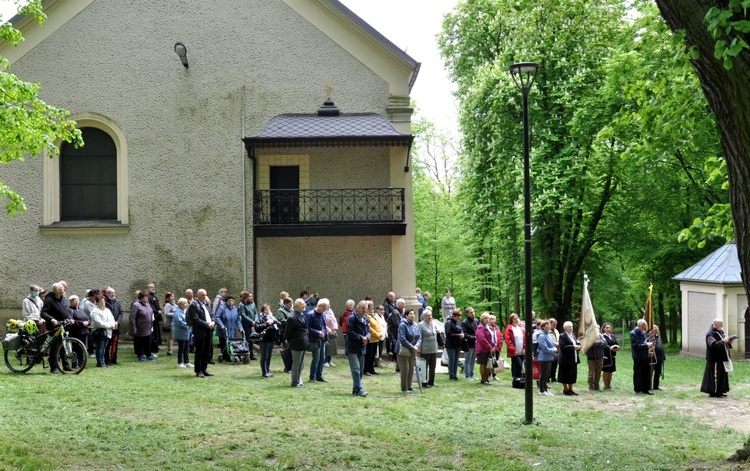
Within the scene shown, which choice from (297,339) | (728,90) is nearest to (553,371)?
(297,339)

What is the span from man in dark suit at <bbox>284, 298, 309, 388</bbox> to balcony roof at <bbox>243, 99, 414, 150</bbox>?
6.68m

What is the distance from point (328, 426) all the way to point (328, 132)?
10.9 meters

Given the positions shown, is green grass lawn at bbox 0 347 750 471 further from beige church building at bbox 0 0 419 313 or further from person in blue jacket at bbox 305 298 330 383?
beige church building at bbox 0 0 419 313

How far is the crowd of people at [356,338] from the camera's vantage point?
1488cm

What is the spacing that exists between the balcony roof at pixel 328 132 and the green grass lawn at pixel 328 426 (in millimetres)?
6585

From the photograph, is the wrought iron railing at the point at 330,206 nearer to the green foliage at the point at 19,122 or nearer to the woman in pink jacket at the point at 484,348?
the woman in pink jacket at the point at 484,348

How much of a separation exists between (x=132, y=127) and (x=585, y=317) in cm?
1294

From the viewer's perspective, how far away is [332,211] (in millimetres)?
21438

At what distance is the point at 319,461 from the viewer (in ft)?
30.0

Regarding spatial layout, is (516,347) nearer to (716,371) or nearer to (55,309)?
(716,371)

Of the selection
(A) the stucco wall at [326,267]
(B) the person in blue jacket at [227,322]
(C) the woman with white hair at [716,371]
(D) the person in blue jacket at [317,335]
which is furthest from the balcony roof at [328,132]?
(C) the woman with white hair at [716,371]

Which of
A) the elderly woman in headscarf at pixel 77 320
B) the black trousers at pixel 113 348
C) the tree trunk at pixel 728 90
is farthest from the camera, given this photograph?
the black trousers at pixel 113 348

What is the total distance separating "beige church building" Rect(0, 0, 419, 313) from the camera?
21.4 m

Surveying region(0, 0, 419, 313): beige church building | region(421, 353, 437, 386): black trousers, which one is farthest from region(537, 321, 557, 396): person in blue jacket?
region(0, 0, 419, 313): beige church building
